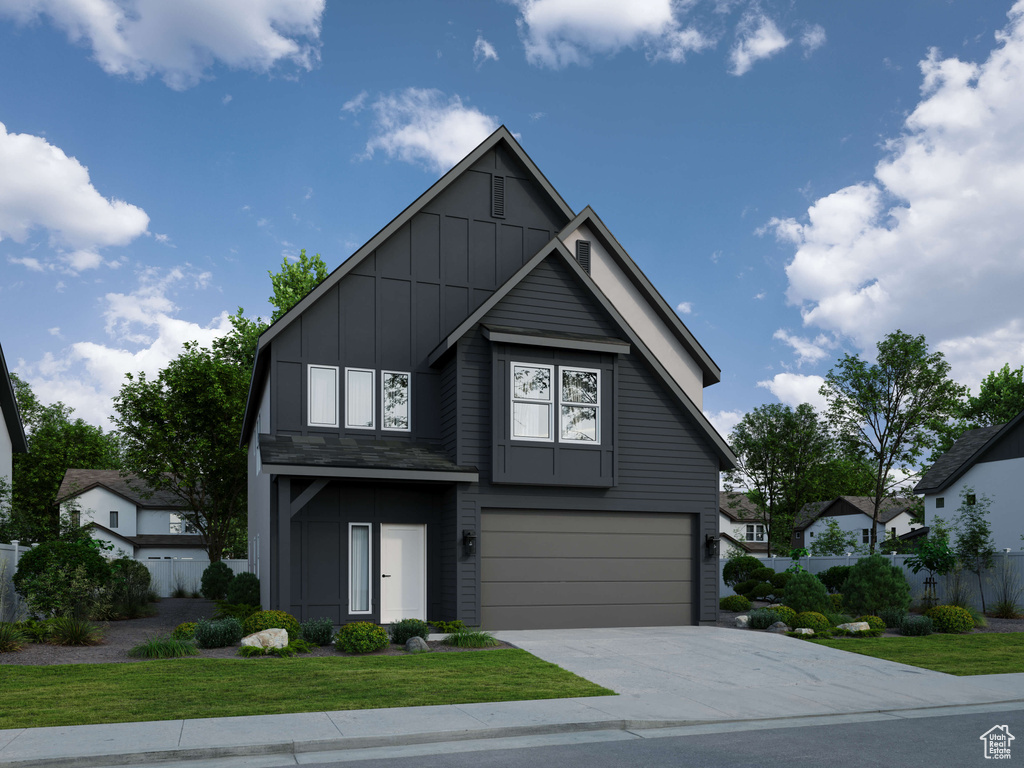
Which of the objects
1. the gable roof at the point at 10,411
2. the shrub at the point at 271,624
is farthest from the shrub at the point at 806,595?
the gable roof at the point at 10,411

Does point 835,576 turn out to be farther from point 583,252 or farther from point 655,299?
point 583,252

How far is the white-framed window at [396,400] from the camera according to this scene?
20047 millimetres

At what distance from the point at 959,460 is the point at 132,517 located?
48343 millimetres

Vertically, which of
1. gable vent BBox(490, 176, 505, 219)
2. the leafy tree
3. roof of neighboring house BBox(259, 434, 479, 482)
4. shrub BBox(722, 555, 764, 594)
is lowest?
shrub BBox(722, 555, 764, 594)

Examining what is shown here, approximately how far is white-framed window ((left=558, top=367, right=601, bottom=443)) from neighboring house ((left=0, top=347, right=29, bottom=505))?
626 inches

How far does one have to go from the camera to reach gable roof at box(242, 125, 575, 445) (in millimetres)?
19375

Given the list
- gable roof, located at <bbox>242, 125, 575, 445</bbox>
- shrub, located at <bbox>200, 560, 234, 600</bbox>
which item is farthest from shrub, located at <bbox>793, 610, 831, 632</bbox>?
shrub, located at <bbox>200, 560, 234, 600</bbox>

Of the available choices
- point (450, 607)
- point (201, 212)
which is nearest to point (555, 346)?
point (450, 607)

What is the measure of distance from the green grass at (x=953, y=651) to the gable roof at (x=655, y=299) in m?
10.4

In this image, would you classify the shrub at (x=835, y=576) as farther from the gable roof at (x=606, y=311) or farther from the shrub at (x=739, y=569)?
the gable roof at (x=606, y=311)

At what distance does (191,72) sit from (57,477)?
4182 cm

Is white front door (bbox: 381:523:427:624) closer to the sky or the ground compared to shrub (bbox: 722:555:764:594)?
closer to the sky

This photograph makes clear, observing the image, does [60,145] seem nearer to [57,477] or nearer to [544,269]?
[544,269]

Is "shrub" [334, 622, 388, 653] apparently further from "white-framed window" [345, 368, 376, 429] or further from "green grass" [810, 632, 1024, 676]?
"green grass" [810, 632, 1024, 676]
